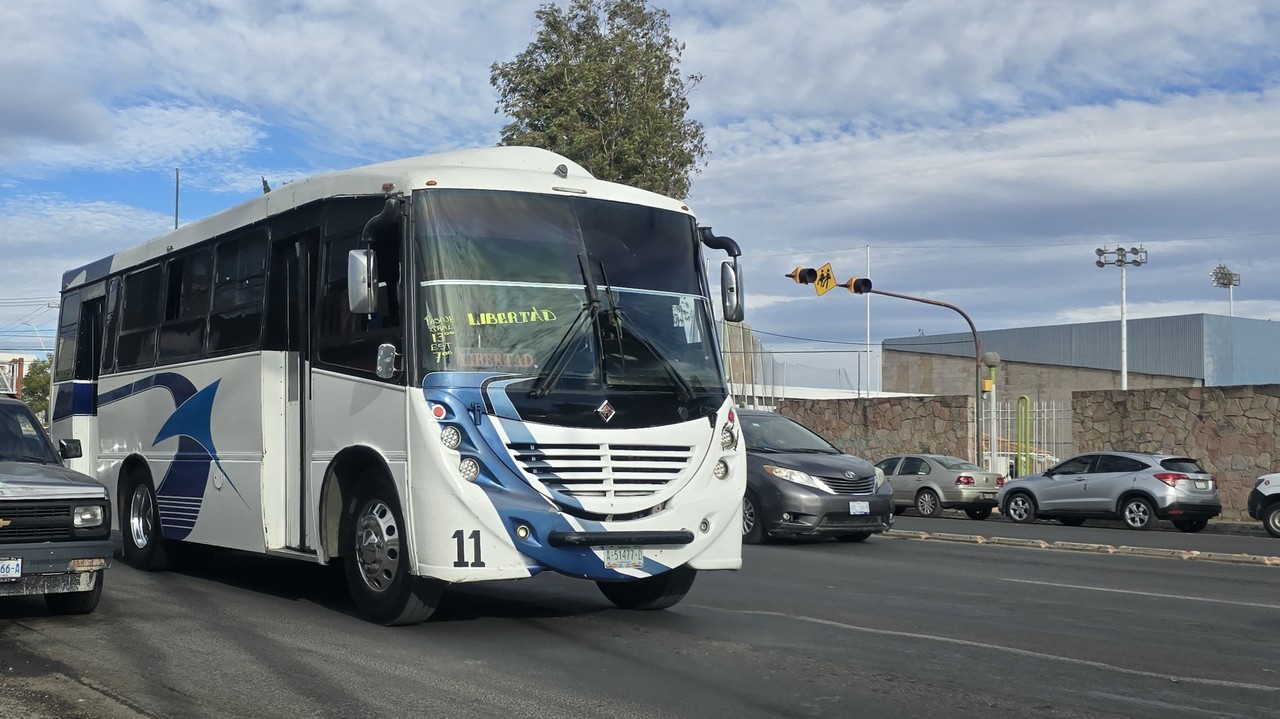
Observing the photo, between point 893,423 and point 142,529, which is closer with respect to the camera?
point 142,529

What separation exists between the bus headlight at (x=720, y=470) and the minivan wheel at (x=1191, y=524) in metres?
16.7

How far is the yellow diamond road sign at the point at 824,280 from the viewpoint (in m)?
29.4

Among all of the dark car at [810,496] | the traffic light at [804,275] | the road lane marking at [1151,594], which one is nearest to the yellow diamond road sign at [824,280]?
the traffic light at [804,275]

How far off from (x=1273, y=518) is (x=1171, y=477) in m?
1.86

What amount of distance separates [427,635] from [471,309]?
7.27 ft

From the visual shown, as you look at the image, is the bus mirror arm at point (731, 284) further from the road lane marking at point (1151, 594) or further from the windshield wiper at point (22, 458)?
the windshield wiper at point (22, 458)

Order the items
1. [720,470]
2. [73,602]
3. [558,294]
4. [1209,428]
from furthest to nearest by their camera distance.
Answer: [1209,428] → [73,602] → [720,470] → [558,294]

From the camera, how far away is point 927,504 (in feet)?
93.3

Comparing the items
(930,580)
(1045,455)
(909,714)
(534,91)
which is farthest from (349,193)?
(1045,455)

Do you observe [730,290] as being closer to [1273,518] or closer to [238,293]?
[238,293]

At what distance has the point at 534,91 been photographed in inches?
1203

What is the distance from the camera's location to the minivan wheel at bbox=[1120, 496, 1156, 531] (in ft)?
77.9

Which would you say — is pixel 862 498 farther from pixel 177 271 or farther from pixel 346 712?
pixel 346 712

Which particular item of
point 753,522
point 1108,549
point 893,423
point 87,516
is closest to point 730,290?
point 87,516
